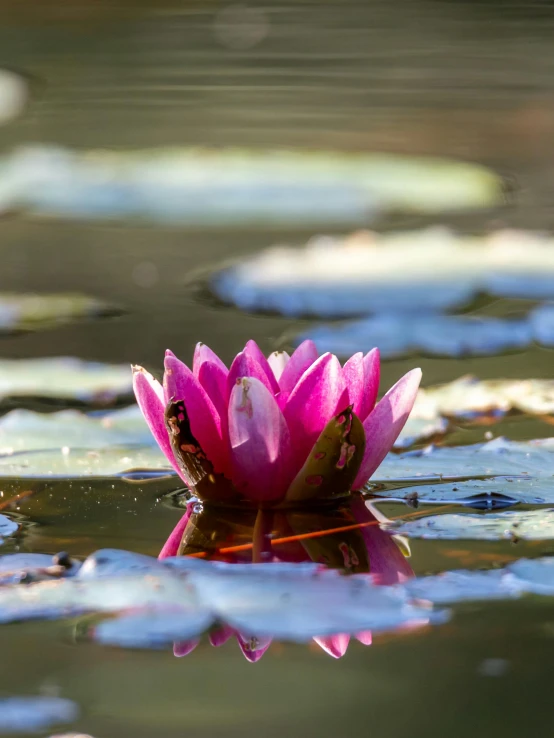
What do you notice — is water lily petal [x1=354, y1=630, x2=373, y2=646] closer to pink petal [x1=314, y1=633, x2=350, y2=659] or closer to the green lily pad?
pink petal [x1=314, y1=633, x2=350, y2=659]

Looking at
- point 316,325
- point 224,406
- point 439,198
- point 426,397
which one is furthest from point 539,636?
point 439,198

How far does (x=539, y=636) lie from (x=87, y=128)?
11.6 ft

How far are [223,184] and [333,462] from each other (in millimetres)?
1665

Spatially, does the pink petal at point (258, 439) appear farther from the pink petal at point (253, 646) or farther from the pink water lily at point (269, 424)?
the pink petal at point (253, 646)

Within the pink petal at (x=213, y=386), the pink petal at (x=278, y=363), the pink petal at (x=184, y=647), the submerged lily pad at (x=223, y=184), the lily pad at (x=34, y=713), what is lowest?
the lily pad at (x=34, y=713)

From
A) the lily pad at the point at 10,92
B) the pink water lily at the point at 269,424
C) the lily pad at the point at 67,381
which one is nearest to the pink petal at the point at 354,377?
the pink water lily at the point at 269,424

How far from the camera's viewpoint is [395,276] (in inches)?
82.3

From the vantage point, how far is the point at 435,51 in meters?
5.36

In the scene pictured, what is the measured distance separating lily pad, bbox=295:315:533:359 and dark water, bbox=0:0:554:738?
52 mm

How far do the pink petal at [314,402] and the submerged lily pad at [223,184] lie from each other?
4.77ft

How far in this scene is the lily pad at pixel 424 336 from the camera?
5.76ft

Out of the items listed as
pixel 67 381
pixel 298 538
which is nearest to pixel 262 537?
pixel 298 538

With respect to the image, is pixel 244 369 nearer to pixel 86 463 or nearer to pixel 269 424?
pixel 269 424

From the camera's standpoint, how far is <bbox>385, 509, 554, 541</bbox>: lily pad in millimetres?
910
